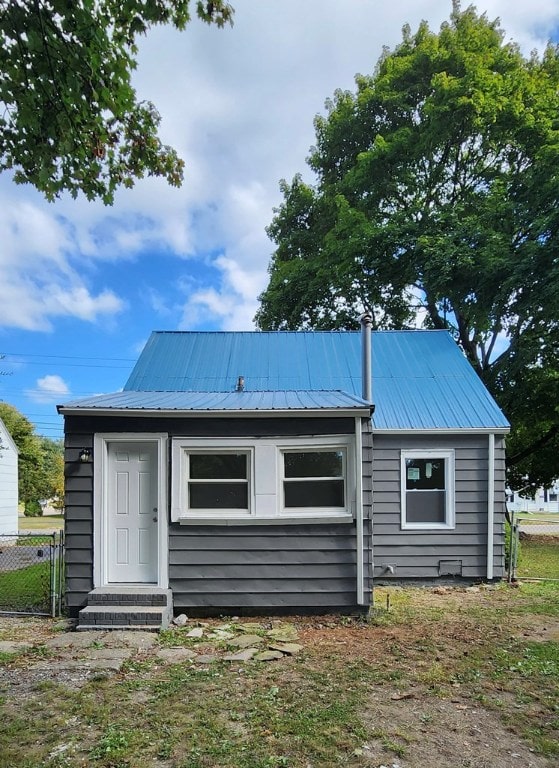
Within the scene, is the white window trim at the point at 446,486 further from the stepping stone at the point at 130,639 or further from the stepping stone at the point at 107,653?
the stepping stone at the point at 107,653

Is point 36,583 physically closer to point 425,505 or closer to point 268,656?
point 268,656

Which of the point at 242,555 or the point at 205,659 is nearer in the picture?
the point at 205,659

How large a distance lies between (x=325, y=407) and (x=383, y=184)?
39.5 feet

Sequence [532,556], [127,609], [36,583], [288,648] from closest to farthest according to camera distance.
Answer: [288,648], [127,609], [36,583], [532,556]

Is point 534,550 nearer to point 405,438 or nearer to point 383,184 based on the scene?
point 405,438

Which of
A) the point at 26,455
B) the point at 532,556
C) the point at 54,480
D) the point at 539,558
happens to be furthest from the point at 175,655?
the point at 54,480

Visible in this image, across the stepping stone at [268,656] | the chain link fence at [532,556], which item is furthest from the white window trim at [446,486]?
the stepping stone at [268,656]

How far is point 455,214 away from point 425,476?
907cm

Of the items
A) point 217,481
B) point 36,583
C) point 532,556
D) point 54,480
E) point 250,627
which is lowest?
point 54,480

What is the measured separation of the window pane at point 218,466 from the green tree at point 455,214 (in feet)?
29.3

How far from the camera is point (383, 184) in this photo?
15.8 m

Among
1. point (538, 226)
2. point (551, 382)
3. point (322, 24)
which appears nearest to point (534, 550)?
point (551, 382)

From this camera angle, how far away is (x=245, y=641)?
537 centimetres

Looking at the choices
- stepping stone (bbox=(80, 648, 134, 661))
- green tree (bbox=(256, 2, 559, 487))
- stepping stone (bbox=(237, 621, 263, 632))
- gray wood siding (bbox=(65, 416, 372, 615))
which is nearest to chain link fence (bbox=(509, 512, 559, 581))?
green tree (bbox=(256, 2, 559, 487))
